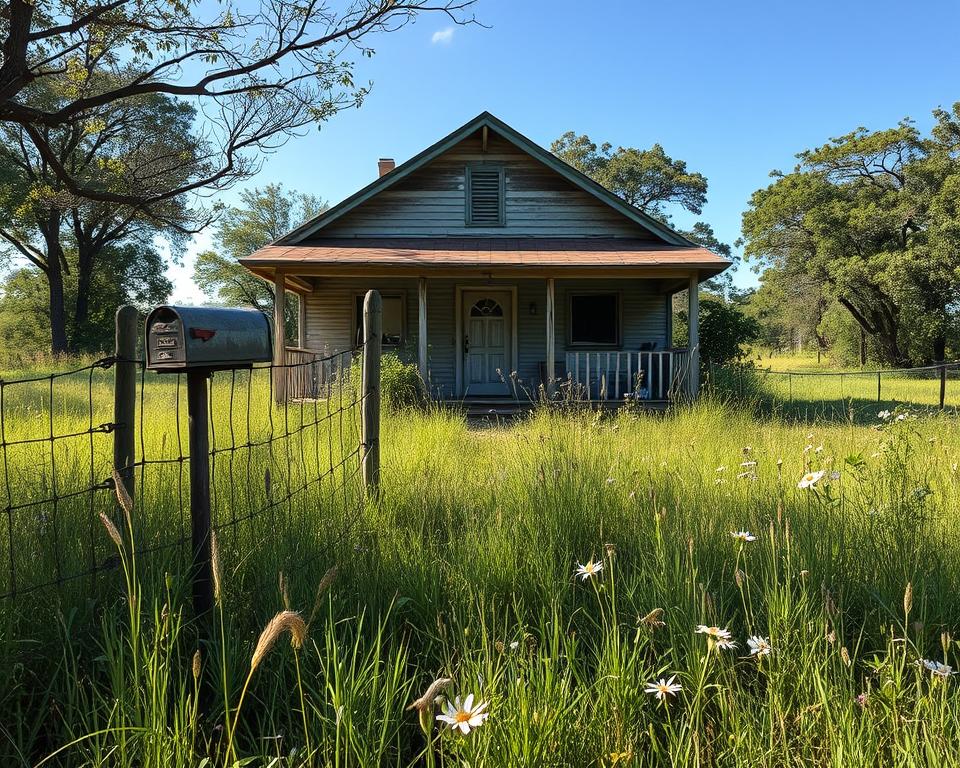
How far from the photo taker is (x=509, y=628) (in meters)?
2.31

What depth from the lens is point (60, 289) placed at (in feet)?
105

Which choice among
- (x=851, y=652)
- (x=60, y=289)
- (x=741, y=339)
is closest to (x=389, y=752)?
(x=851, y=652)

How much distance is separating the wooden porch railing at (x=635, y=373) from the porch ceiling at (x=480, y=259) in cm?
174

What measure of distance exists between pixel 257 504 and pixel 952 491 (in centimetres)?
422

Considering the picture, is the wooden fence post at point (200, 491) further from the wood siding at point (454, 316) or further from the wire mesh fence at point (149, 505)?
the wood siding at point (454, 316)

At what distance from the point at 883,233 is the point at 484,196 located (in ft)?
92.3

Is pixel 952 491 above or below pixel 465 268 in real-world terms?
below

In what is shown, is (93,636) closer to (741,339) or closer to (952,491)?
(952,491)

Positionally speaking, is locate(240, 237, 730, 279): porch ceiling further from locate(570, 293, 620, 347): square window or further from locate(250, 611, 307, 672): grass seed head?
locate(250, 611, 307, 672): grass seed head

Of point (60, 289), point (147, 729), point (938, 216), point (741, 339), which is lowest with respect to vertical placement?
point (147, 729)

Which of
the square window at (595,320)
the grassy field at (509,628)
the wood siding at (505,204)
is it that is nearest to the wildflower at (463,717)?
the grassy field at (509,628)

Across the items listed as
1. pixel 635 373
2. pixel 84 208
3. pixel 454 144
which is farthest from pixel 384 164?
pixel 84 208

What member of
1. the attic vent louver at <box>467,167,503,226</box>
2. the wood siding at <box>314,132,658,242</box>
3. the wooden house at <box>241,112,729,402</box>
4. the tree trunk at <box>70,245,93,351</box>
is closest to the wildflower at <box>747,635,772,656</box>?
the wooden house at <box>241,112,729,402</box>

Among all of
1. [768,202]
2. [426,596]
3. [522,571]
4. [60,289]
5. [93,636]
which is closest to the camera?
[93,636]
